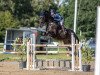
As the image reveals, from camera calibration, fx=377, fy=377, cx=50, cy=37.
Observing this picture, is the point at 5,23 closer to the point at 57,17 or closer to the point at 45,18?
the point at 57,17

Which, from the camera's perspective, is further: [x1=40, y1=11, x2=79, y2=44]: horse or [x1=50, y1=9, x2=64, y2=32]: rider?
[x1=50, y1=9, x2=64, y2=32]: rider

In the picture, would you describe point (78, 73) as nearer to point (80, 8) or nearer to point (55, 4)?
point (80, 8)

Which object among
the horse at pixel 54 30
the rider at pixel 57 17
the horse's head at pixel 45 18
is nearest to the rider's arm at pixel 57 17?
the rider at pixel 57 17

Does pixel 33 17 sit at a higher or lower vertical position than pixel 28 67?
higher

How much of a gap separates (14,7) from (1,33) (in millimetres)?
10420

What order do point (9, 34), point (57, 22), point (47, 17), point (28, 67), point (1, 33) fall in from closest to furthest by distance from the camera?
point (28, 67) < point (47, 17) < point (57, 22) < point (9, 34) < point (1, 33)

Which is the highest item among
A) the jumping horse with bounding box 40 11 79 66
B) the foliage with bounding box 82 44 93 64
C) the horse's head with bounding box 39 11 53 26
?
the horse's head with bounding box 39 11 53 26

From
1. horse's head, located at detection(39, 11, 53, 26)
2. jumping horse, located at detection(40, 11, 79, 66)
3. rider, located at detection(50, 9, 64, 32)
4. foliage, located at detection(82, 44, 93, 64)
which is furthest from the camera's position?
rider, located at detection(50, 9, 64, 32)

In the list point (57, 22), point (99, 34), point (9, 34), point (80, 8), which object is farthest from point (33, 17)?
point (99, 34)

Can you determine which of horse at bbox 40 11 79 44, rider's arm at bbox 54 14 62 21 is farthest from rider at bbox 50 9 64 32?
horse at bbox 40 11 79 44

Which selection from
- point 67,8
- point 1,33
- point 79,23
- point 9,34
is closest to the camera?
point 9,34

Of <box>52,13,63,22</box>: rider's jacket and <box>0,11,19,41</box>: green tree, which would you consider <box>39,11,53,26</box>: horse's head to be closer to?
<box>52,13,63,22</box>: rider's jacket

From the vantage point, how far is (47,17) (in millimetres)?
15070

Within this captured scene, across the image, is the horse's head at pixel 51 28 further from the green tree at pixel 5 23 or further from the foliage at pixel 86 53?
the green tree at pixel 5 23
